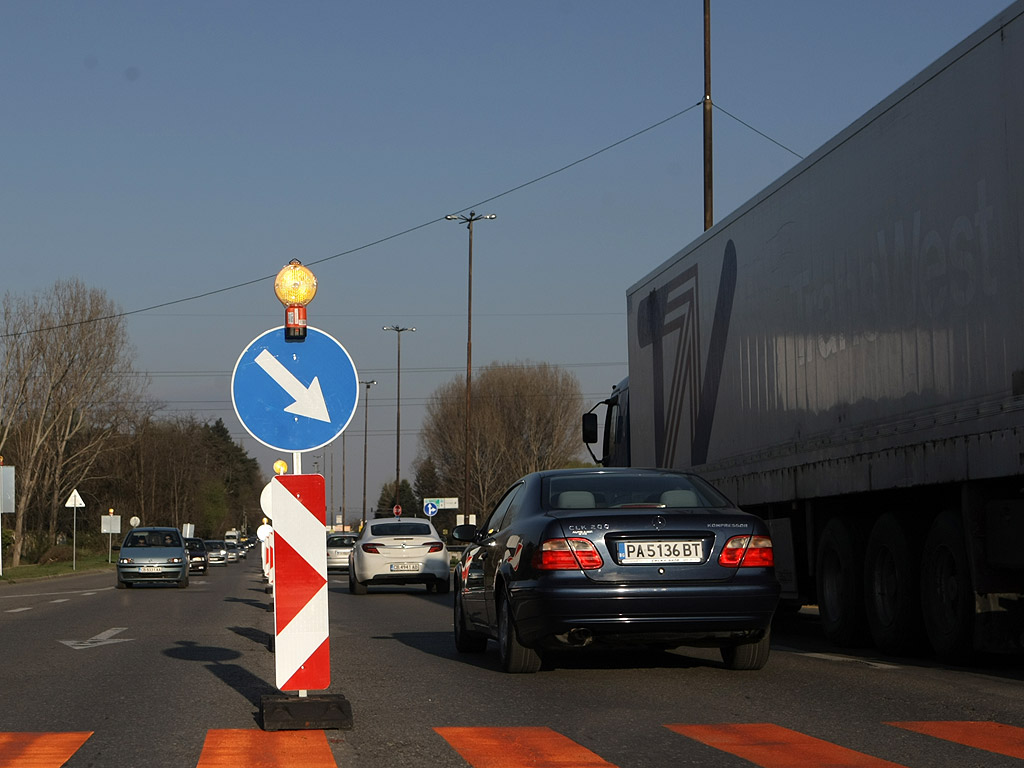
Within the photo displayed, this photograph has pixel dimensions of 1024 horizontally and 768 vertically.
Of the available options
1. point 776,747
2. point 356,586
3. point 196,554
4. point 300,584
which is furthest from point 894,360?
point 196,554

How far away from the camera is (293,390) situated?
313 inches

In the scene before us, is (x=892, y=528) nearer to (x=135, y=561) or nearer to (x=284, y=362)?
(x=284, y=362)

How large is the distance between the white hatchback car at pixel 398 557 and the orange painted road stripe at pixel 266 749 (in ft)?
57.7

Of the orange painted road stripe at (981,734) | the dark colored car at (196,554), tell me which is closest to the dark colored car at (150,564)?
the dark colored car at (196,554)

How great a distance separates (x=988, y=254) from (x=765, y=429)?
452 cm

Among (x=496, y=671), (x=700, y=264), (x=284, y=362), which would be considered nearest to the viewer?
(x=284, y=362)

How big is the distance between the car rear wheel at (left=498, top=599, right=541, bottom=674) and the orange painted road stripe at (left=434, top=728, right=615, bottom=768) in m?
2.43

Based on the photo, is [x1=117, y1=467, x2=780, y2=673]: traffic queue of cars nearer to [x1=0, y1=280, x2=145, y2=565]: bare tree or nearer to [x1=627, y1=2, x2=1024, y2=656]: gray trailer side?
[x1=627, y1=2, x2=1024, y2=656]: gray trailer side

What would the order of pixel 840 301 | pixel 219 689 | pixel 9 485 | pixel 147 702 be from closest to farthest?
pixel 147 702 < pixel 219 689 < pixel 840 301 < pixel 9 485

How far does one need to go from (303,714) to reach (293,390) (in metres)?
1.75

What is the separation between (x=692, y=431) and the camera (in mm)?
15648

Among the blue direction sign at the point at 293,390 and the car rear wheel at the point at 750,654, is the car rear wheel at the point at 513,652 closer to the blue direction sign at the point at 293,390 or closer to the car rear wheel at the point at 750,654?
the car rear wheel at the point at 750,654

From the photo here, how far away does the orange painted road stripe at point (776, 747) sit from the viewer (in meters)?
6.20

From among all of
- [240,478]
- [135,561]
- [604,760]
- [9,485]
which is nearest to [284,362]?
→ [604,760]
